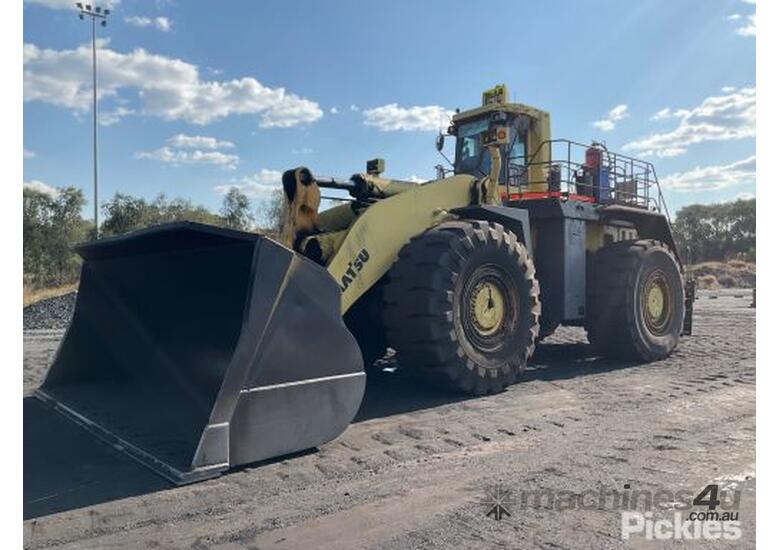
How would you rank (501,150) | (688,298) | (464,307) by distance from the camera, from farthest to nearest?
1. (688,298)
2. (501,150)
3. (464,307)

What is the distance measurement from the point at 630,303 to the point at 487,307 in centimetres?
296

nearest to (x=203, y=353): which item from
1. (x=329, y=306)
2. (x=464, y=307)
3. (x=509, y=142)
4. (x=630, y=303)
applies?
(x=329, y=306)

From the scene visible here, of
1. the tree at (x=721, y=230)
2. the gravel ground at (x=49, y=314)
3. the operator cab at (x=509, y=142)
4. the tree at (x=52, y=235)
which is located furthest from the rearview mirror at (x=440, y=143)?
the tree at (x=721, y=230)

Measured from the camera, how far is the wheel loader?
12.7 feet

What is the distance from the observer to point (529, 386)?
6453 mm

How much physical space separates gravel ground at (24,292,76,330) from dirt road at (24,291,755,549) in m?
12.3

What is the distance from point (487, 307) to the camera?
6.04 m

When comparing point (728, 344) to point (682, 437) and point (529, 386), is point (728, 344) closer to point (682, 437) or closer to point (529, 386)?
point (529, 386)

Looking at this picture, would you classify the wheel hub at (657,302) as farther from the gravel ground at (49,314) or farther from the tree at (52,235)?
the tree at (52,235)

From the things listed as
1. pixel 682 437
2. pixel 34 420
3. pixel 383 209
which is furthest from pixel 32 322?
pixel 682 437

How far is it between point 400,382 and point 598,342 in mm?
3336

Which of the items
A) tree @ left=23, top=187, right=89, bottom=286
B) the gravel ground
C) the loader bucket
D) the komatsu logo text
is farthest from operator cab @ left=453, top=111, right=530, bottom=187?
tree @ left=23, top=187, right=89, bottom=286

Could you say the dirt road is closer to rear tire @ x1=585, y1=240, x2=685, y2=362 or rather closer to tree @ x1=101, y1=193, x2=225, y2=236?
rear tire @ x1=585, y1=240, x2=685, y2=362

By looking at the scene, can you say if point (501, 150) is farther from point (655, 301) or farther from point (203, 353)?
point (203, 353)
